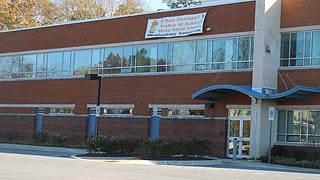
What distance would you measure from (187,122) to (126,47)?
760 centimetres

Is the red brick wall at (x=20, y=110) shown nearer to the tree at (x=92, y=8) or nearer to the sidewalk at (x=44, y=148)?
the sidewalk at (x=44, y=148)

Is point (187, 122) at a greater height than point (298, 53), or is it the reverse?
point (298, 53)

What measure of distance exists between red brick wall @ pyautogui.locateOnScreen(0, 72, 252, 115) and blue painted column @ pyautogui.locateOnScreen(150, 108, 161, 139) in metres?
0.45

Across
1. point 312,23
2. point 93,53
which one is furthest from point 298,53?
point 93,53

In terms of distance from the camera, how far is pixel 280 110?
31.2 metres

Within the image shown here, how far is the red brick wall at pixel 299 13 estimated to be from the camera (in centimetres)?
3033

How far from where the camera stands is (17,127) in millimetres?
44812

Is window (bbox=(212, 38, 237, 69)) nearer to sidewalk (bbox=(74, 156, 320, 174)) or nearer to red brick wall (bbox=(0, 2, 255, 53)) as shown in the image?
red brick wall (bbox=(0, 2, 255, 53))

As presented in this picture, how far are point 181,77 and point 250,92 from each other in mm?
6316

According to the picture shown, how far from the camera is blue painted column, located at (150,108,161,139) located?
3594cm

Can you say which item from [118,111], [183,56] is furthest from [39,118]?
[183,56]

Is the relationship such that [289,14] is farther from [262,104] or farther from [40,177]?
[40,177]

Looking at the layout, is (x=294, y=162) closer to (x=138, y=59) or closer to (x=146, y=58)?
(x=146, y=58)

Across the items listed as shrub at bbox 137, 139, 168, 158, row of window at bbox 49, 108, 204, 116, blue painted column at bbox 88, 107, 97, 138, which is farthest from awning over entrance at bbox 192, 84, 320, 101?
blue painted column at bbox 88, 107, 97, 138
